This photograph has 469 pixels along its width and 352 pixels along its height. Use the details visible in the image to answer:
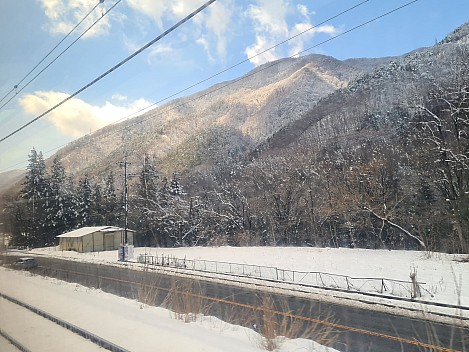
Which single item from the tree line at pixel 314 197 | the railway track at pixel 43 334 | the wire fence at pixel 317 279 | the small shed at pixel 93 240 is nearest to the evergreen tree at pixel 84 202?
the tree line at pixel 314 197

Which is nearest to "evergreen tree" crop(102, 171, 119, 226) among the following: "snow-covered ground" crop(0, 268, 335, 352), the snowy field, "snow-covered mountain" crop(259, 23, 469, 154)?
the snowy field

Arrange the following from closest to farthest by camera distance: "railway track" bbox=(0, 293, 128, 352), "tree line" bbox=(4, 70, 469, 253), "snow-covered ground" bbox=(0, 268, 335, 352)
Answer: "railway track" bbox=(0, 293, 128, 352), "snow-covered ground" bbox=(0, 268, 335, 352), "tree line" bbox=(4, 70, 469, 253)

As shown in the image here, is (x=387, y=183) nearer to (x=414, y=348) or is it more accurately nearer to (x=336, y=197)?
(x=336, y=197)

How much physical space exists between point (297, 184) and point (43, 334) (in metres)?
49.9

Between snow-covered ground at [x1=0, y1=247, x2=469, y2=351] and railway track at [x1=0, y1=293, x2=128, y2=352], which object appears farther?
snow-covered ground at [x1=0, y1=247, x2=469, y2=351]

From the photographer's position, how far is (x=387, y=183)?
44.8 metres

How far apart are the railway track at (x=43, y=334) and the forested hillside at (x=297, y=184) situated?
346 inches

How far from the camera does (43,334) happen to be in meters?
8.04

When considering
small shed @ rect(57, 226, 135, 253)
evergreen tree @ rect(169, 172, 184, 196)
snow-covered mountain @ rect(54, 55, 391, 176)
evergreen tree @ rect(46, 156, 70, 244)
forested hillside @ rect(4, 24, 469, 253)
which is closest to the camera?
forested hillside @ rect(4, 24, 469, 253)

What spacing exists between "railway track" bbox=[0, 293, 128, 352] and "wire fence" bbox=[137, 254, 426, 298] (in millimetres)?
14382

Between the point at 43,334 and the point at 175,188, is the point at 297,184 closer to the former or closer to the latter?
the point at 175,188

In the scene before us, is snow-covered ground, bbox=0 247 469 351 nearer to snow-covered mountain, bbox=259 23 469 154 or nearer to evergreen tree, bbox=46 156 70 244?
evergreen tree, bbox=46 156 70 244

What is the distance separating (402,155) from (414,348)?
140 feet

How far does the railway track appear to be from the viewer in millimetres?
7078
